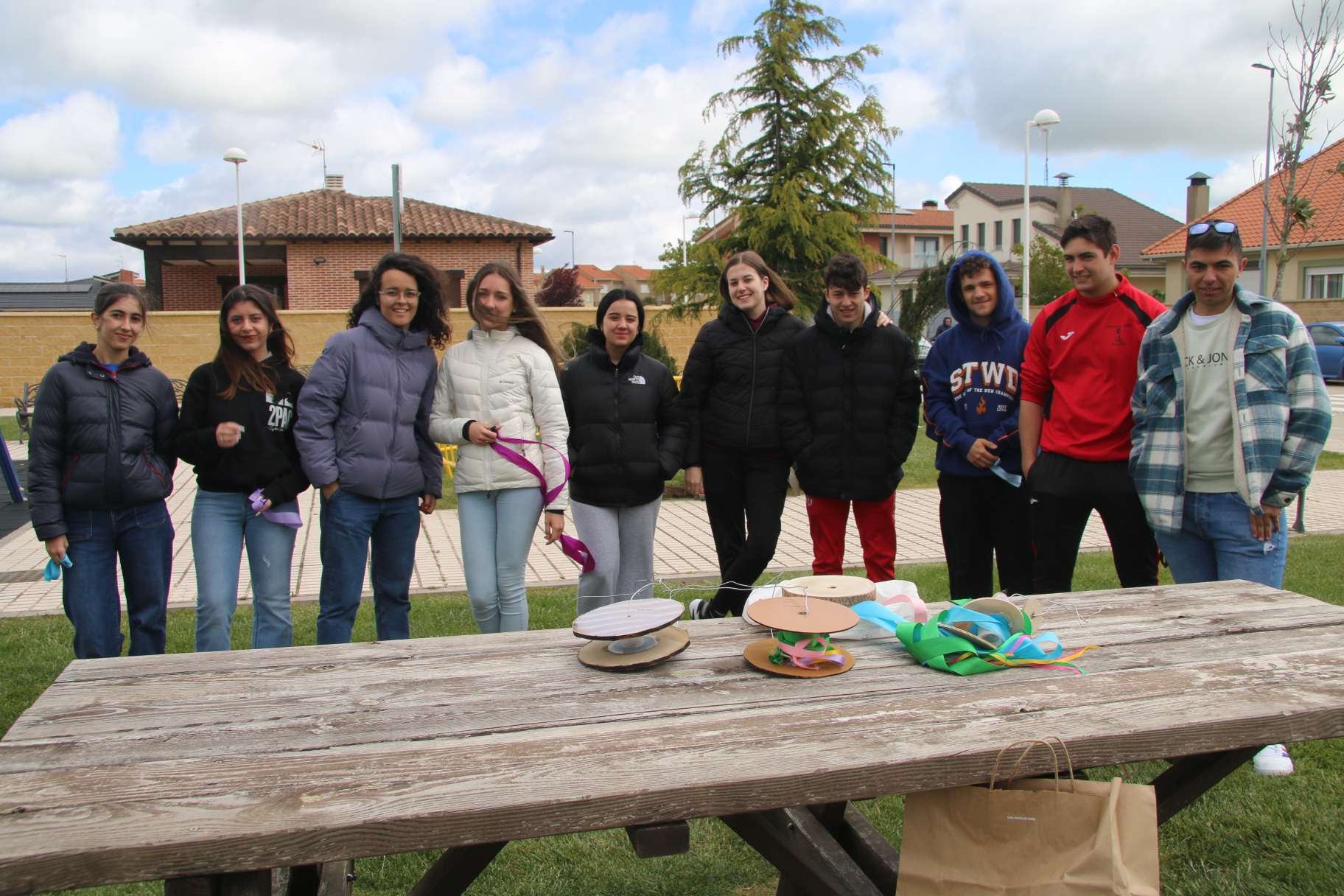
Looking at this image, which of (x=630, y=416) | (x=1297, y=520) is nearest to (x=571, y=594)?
(x=630, y=416)

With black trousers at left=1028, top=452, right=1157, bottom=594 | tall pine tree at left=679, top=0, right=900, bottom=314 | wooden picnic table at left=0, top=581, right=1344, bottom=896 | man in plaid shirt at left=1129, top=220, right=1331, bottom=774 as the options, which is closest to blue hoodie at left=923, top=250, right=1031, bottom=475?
black trousers at left=1028, top=452, right=1157, bottom=594

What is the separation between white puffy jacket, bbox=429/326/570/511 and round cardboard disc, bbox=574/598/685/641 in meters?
1.61

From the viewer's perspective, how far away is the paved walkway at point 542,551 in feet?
20.9

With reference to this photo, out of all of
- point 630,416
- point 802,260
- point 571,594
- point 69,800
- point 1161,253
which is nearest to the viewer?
point 69,800

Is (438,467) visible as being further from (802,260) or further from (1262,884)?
(802,260)

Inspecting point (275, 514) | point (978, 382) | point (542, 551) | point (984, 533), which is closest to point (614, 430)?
point (275, 514)

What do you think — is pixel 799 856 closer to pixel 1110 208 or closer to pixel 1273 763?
pixel 1273 763

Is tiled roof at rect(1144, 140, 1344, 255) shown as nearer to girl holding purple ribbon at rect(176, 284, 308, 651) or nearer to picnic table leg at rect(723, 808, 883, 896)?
girl holding purple ribbon at rect(176, 284, 308, 651)

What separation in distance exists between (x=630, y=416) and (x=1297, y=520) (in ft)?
20.3

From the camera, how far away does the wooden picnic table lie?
67.2 inches

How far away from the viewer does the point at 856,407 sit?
15.1 ft

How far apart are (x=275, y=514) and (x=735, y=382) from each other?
2096mm

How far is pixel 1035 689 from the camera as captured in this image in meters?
2.32

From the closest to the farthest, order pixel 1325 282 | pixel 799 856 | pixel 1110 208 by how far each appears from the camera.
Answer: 1. pixel 799 856
2. pixel 1325 282
3. pixel 1110 208
